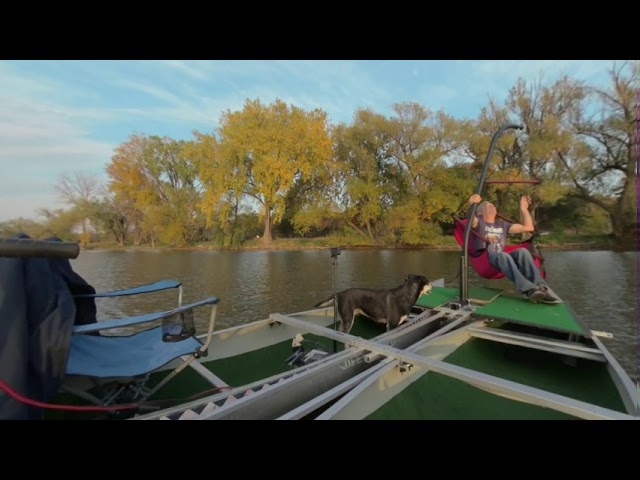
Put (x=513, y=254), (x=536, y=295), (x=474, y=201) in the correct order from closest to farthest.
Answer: (x=536, y=295) < (x=513, y=254) < (x=474, y=201)

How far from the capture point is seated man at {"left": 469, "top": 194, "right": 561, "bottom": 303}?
4.00 m

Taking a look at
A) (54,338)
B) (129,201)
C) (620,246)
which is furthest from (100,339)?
(129,201)

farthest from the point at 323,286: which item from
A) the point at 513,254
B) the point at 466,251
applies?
the point at 513,254

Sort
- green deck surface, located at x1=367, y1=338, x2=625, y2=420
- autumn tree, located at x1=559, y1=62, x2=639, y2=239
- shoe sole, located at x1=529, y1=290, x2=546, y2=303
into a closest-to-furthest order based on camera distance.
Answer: green deck surface, located at x1=367, y1=338, x2=625, y2=420 < shoe sole, located at x1=529, y1=290, x2=546, y2=303 < autumn tree, located at x1=559, y1=62, x2=639, y2=239

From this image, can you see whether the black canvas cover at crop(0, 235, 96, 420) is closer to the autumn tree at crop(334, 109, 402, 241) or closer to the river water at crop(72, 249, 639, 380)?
the river water at crop(72, 249, 639, 380)

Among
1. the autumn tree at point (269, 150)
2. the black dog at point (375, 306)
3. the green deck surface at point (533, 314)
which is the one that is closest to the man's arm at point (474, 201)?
the green deck surface at point (533, 314)

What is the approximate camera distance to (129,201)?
2972cm

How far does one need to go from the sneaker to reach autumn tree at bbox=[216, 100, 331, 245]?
24.2 metres

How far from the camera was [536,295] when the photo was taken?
3877mm

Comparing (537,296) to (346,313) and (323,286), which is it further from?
(323,286)

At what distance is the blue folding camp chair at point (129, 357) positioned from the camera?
205cm

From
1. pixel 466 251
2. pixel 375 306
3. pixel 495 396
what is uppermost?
pixel 466 251

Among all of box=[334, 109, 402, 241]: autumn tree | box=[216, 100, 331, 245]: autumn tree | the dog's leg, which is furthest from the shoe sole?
box=[216, 100, 331, 245]: autumn tree

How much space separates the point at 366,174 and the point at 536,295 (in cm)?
2374
